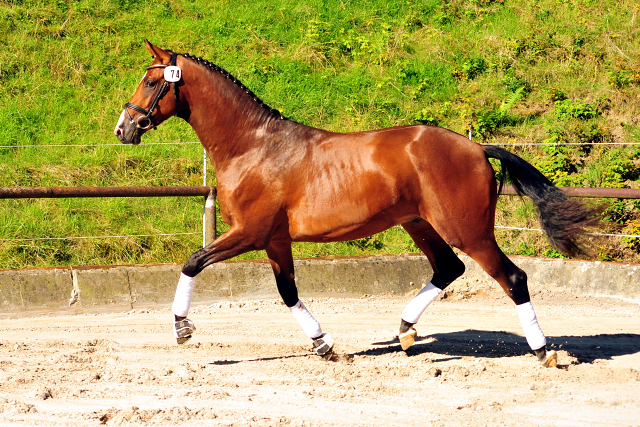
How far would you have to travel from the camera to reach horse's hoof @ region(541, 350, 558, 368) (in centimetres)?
468

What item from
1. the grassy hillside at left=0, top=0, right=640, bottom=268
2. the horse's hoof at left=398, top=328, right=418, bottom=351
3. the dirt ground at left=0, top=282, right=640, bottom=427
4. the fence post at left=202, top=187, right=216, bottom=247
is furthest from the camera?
the grassy hillside at left=0, top=0, right=640, bottom=268

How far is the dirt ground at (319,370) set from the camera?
3.71 m

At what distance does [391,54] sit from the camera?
13.5 metres

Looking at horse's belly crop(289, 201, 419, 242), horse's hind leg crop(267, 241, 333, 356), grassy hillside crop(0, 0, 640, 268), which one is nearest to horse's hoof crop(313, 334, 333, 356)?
horse's hind leg crop(267, 241, 333, 356)

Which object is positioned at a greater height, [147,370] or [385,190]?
Answer: [385,190]

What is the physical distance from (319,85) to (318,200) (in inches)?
331

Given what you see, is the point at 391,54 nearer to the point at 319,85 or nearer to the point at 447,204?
the point at 319,85

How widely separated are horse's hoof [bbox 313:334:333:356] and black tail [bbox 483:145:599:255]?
1.85 meters

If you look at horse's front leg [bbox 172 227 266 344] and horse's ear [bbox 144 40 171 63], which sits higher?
horse's ear [bbox 144 40 171 63]

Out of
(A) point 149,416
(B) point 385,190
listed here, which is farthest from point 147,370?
(B) point 385,190

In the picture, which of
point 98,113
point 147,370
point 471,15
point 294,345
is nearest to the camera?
point 147,370

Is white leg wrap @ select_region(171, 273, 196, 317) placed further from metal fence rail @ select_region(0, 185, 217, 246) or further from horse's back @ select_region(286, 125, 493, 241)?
metal fence rail @ select_region(0, 185, 217, 246)

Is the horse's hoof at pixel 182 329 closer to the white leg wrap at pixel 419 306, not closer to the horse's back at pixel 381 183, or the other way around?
the horse's back at pixel 381 183

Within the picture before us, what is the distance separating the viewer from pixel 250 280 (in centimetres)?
768
